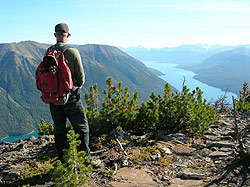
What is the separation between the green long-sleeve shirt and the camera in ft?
15.3

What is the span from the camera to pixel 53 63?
14.2 feet

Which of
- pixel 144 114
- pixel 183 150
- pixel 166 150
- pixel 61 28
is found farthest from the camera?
pixel 144 114

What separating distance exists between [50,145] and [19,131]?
19673 cm

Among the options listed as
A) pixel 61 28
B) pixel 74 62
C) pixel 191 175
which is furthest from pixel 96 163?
pixel 61 28

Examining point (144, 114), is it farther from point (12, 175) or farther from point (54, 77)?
point (12, 175)

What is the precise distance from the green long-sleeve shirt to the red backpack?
20cm

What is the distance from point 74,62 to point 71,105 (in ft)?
3.13

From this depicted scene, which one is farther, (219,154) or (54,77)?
(219,154)

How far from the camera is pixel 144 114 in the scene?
7.53m

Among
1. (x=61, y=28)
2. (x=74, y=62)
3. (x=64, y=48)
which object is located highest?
(x=61, y=28)

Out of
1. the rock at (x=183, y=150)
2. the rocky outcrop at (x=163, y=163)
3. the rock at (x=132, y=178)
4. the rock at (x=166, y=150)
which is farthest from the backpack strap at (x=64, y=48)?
the rock at (x=183, y=150)

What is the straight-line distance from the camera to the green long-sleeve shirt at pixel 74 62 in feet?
15.3

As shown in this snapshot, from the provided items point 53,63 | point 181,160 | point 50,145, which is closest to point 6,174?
point 50,145

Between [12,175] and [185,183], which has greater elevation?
[185,183]
